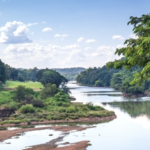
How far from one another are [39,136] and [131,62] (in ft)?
102

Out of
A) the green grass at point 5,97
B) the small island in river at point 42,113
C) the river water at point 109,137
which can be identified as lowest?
the river water at point 109,137

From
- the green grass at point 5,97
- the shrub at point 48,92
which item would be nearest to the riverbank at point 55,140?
the green grass at point 5,97

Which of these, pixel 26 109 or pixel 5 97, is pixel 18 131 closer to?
pixel 26 109

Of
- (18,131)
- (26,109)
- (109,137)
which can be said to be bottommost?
(109,137)

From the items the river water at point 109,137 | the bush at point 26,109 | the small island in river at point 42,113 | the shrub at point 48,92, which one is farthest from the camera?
the shrub at point 48,92

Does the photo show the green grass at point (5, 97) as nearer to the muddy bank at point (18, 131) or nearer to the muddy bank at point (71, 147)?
the muddy bank at point (18, 131)

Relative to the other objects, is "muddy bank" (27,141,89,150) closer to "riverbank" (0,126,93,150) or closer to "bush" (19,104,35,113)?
"riverbank" (0,126,93,150)

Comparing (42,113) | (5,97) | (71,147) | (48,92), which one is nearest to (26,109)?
(42,113)

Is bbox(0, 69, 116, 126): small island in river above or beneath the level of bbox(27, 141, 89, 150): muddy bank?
above

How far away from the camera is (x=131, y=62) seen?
63.3 feet

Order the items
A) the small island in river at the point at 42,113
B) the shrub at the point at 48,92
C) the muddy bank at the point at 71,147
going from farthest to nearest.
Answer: the shrub at the point at 48,92 < the small island in river at the point at 42,113 < the muddy bank at the point at 71,147

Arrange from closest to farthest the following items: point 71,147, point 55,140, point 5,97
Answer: point 71,147, point 55,140, point 5,97

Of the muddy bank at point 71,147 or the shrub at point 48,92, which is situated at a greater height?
the shrub at point 48,92

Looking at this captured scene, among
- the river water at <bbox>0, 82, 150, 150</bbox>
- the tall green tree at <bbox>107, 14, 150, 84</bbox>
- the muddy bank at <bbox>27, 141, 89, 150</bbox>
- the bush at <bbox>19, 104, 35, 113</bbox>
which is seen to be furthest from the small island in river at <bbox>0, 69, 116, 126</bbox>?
the tall green tree at <bbox>107, 14, 150, 84</bbox>
